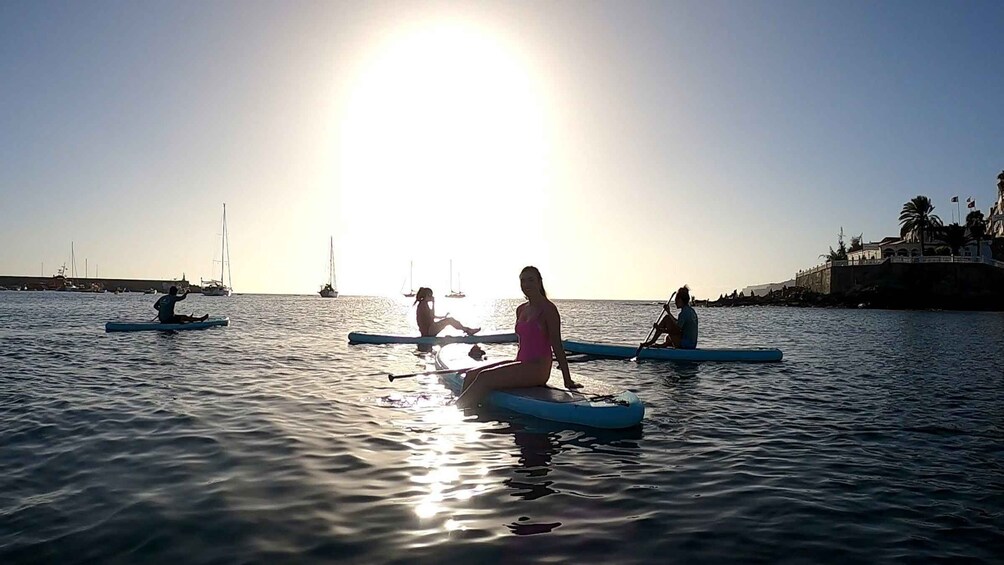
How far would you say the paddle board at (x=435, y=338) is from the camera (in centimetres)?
2294

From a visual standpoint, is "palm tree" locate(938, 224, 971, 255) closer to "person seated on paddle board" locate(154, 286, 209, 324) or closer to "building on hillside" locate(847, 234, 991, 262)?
"building on hillside" locate(847, 234, 991, 262)

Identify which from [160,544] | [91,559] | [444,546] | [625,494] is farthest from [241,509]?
[625,494]

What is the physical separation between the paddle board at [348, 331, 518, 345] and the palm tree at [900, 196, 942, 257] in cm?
8400

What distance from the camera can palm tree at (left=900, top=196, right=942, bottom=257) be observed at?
8594cm

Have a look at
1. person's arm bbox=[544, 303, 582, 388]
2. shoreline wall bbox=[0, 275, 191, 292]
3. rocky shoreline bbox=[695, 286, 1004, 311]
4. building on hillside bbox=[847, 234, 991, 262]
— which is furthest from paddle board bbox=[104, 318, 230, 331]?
shoreline wall bbox=[0, 275, 191, 292]

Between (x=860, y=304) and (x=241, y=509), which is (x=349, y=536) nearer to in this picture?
(x=241, y=509)

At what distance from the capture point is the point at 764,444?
8.81 meters

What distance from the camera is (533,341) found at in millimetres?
10492

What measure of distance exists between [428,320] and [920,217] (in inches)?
3503

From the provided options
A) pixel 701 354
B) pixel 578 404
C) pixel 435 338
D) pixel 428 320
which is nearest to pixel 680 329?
pixel 701 354

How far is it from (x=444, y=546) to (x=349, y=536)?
0.84 metres

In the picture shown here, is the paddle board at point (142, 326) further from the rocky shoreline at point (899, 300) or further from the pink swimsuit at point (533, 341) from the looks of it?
the rocky shoreline at point (899, 300)

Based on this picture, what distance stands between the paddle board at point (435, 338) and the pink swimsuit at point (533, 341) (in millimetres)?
12306

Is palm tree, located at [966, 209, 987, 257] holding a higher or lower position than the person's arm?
higher
